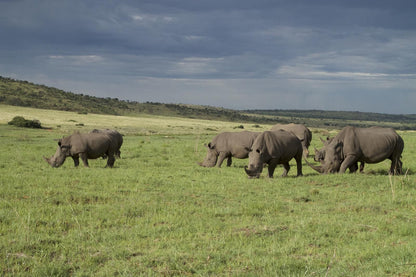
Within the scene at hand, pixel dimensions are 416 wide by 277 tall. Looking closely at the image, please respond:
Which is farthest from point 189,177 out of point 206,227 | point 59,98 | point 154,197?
point 59,98

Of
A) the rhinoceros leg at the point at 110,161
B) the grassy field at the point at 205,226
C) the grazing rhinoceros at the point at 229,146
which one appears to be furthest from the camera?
the grazing rhinoceros at the point at 229,146

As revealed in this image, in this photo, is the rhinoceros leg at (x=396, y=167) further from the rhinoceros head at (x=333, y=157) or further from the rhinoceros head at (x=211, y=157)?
the rhinoceros head at (x=211, y=157)

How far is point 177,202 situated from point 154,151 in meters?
15.5

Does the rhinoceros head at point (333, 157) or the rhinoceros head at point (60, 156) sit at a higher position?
the rhinoceros head at point (333, 157)

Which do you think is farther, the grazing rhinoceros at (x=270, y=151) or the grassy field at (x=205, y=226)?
the grazing rhinoceros at (x=270, y=151)

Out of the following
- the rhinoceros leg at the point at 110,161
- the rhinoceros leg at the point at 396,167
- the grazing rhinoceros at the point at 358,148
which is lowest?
the rhinoceros leg at the point at 110,161

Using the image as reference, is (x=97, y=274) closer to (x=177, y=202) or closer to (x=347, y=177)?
(x=177, y=202)

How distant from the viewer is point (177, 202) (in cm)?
1055

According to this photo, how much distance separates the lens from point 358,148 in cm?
1521

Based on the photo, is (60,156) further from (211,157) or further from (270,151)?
(270,151)

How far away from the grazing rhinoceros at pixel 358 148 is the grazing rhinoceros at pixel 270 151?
4.35 feet

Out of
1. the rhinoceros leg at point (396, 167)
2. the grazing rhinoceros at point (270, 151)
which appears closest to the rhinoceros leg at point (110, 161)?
the grazing rhinoceros at point (270, 151)

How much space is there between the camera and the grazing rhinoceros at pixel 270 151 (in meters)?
14.8

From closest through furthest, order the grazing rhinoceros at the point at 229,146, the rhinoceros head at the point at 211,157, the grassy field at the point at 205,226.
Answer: the grassy field at the point at 205,226 → the grazing rhinoceros at the point at 229,146 → the rhinoceros head at the point at 211,157
